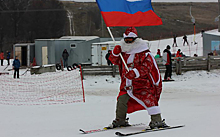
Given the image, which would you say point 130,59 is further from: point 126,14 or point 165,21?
point 165,21

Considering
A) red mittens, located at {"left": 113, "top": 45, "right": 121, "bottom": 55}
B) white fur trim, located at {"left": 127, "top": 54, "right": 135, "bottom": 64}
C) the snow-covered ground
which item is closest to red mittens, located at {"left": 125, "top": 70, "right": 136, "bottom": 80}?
white fur trim, located at {"left": 127, "top": 54, "right": 135, "bottom": 64}

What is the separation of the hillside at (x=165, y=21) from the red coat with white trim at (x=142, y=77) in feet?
219

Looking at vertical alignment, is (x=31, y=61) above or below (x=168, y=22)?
below

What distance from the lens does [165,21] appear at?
11044 centimetres

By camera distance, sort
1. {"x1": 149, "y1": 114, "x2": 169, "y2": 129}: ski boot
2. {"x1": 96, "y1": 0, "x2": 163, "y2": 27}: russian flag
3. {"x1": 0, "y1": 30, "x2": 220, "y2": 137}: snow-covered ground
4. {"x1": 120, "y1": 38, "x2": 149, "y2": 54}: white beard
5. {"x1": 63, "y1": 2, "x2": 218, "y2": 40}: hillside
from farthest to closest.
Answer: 1. {"x1": 63, "y1": 2, "x2": 218, "y2": 40}: hillside
2. {"x1": 96, "y1": 0, "x2": 163, "y2": 27}: russian flag
3. {"x1": 120, "y1": 38, "x2": 149, "y2": 54}: white beard
4. {"x1": 149, "y1": 114, "x2": 169, "y2": 129}: ski boot
5. {"x1": 0, "y1": 30, "x2": 220, "y2": 137}: snow-covered ground

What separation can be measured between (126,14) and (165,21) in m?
106

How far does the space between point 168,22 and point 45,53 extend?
→ 281ft

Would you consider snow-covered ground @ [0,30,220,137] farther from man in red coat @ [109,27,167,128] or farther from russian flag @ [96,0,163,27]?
russian flag @ [96,0,163,27]

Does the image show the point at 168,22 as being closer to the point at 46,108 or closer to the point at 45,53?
the point at 45,53

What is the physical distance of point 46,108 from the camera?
34.2 ft

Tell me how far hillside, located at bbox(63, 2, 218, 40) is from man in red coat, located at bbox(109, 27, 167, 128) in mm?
66717

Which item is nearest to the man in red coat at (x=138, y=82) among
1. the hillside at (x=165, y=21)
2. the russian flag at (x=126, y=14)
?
the russian flag at (x=126, y=14)

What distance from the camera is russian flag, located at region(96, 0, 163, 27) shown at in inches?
260

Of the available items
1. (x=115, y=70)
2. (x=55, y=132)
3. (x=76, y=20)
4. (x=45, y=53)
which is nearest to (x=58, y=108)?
(x=55, y=132)
